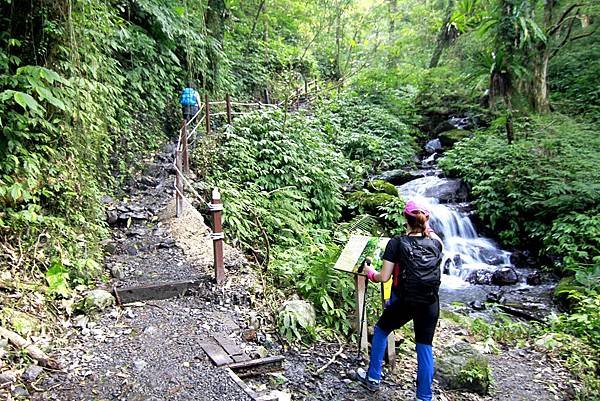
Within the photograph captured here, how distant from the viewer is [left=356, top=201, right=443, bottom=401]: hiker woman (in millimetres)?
3744

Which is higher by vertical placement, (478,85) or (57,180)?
(478,85)

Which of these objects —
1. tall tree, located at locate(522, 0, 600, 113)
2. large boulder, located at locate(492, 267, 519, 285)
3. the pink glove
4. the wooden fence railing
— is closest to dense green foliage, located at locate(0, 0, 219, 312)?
the wooden fence railing

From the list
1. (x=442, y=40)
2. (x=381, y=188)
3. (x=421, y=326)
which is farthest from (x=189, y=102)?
(x=442, y=40)

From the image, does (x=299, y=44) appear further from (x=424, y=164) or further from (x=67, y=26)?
(x=67, y=26)

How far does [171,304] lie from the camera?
5277 millimetres

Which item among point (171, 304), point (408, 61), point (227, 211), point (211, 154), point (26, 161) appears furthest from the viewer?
point (408, 61)

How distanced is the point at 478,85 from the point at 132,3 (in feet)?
41.6

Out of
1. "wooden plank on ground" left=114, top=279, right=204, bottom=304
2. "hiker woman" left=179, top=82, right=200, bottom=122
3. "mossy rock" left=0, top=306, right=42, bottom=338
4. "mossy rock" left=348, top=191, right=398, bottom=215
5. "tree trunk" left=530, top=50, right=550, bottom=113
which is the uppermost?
"tree trunk" left=530, top=50, right=550, bottom=113

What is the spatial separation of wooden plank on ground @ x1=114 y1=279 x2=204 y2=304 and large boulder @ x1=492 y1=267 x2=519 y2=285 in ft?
24.1

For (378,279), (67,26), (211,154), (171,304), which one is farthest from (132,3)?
(378,279)

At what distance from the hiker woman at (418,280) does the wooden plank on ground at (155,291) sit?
2.66m

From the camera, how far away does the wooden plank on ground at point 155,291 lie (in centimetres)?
526

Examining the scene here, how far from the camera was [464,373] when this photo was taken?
486cm

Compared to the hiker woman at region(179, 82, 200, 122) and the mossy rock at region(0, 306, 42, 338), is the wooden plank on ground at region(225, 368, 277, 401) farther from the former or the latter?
the hiker woman at region(179, 82, 200, 122)
